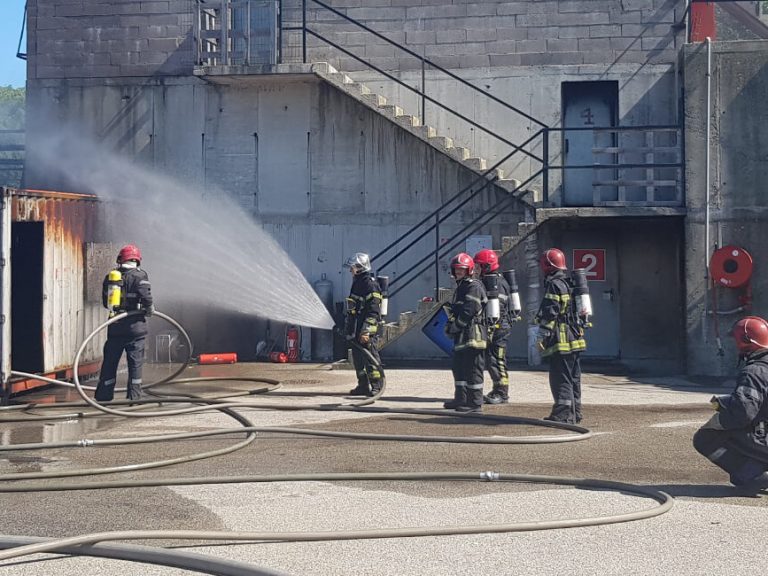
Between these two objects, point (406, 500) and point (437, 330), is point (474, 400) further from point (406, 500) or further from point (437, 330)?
point (437, 330)

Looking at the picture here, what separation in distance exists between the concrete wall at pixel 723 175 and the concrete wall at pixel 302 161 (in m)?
3.41

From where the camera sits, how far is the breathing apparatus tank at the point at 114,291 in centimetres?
1239

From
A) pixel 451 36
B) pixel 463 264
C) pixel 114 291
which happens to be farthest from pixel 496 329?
pixel 451 36

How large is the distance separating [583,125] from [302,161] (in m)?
5.17

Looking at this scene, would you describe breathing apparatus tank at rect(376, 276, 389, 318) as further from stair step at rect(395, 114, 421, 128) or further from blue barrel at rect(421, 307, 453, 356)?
stair step at rect(395, 114, 421, 128)

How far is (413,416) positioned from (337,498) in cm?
414

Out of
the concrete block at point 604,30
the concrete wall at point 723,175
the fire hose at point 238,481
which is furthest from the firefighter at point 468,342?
the concrete block at point 604,30

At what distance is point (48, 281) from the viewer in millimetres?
14172

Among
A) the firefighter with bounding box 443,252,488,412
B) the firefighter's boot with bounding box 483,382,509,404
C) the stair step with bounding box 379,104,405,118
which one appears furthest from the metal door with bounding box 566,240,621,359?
the firefighter with bounding box 443,252,488,412

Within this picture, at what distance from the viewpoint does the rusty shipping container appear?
13922mm

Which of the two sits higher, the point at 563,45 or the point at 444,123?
the point at 563,45

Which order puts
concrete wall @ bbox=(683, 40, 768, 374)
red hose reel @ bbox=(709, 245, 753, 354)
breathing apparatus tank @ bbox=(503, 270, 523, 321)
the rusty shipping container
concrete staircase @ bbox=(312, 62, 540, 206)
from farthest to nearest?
concrete staircase @ bbox=(312, 62, 540, 206) → concrete wall @ bbox=(683, 40, 768, 374) → red hose reel @ bbox=(709, 245, 753, 354) → the rusty shipping container → breathing apparatus tank @ bbox=(503, 270, 523, 321)

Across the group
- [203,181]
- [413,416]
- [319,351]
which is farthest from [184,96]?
[413,416]

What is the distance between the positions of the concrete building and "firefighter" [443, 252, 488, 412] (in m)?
6.02
